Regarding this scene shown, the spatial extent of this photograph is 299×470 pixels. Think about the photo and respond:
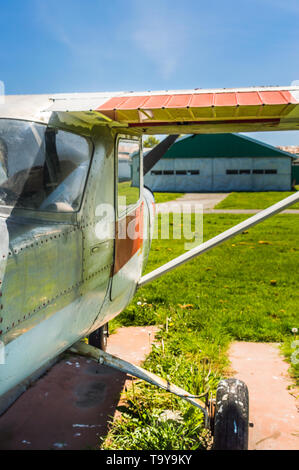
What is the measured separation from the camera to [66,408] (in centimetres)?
408

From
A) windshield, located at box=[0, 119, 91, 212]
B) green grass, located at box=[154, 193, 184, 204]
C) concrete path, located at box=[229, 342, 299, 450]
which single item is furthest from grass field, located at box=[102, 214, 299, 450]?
green grass, located at box=[154, 193, 184, 204]

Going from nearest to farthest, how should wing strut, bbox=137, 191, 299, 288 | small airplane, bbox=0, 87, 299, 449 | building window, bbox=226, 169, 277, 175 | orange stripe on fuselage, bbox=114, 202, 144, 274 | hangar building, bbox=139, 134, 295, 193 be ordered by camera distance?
small airplane, bbox=0, 87, 299, 449, orange stripe on fuselage, bbox=114, 202, 144, 274, wing strut, bbox=137, 191, 299, 288, hangar building, bbox=139, 134, 295, 193, building window, bbox=226, 169, 277, 175

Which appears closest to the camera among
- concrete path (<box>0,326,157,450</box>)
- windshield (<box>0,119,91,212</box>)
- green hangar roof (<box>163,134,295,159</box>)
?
windshield (<box>0,119,91,212</box>)

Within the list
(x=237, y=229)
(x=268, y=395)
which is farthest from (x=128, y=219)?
(x=268, y=395)

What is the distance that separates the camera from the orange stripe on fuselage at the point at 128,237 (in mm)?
3355

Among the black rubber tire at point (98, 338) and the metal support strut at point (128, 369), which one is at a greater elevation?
the metal support strut at point (128, 369)

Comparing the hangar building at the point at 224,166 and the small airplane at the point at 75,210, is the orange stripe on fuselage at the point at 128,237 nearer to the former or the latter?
the small airplane at the point at 75,210

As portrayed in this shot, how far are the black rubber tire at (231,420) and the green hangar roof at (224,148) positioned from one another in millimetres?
28660

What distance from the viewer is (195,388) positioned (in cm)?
407

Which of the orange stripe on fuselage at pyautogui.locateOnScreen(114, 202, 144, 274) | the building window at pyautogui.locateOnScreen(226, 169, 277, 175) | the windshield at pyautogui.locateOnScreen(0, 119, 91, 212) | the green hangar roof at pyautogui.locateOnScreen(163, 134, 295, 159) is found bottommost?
the orange stripe on fuselage at pyautogui.locateOnScreen(114, 202, 144, 274)

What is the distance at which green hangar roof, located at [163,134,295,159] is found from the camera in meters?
31.2

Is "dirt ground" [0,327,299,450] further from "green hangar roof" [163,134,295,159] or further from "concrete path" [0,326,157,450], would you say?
"green hangar roof" [163,134,295,159]

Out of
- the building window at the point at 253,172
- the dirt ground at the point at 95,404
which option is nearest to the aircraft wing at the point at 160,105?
the dirt ground at the point at 95,404

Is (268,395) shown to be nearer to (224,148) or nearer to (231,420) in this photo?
(231,420)
